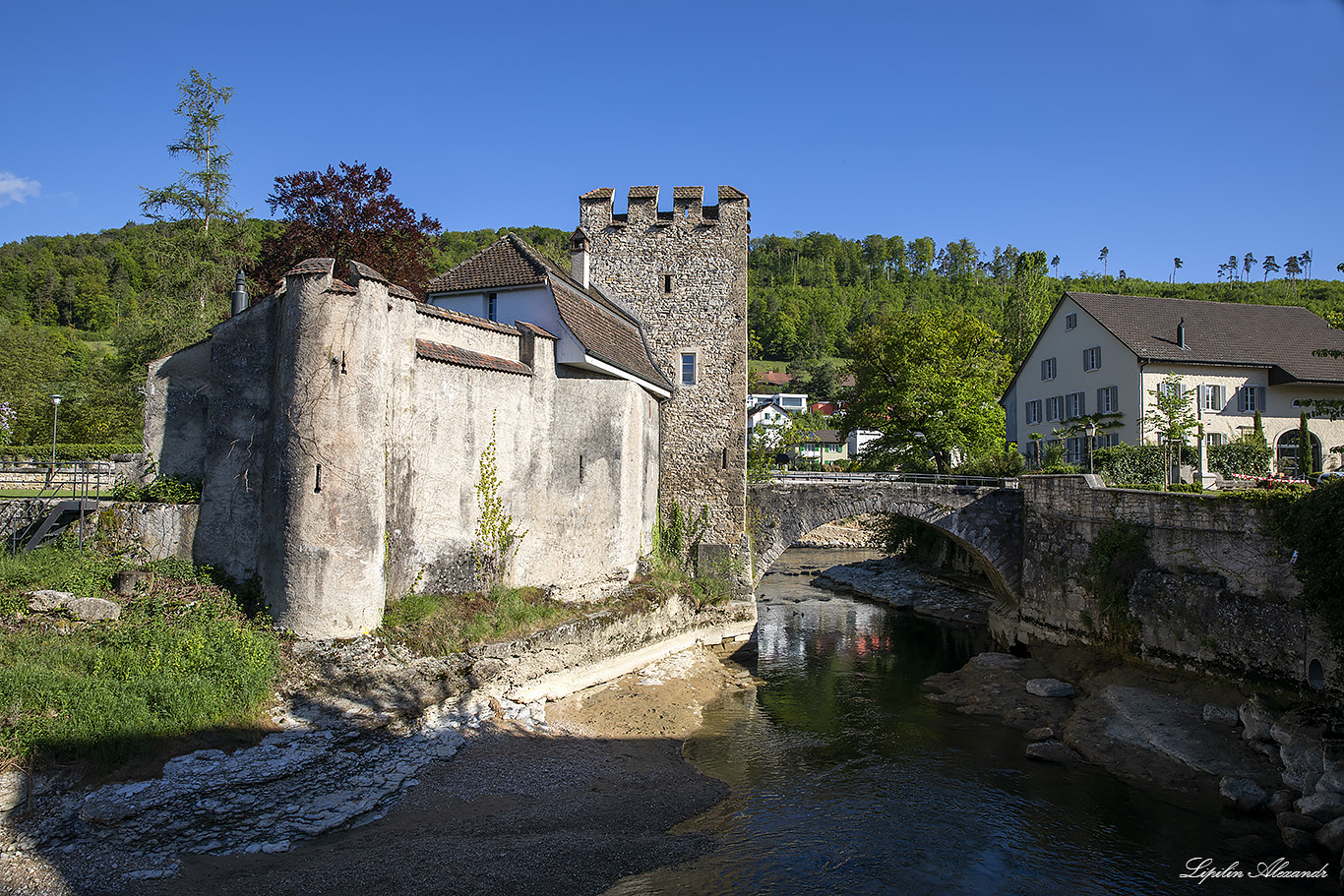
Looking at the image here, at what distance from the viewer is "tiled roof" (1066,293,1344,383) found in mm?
29922

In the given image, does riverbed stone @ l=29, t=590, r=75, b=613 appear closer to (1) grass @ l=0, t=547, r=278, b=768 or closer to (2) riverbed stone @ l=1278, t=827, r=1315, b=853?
(1) grass @ l=0, t=547, r=278, b=768

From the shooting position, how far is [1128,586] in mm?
19422

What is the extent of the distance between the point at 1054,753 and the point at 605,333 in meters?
15.0

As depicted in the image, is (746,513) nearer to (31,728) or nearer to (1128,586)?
(1128,586)

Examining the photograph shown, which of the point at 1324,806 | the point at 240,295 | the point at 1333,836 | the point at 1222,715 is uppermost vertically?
the point at 240,295

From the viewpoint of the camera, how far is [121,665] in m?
11.9

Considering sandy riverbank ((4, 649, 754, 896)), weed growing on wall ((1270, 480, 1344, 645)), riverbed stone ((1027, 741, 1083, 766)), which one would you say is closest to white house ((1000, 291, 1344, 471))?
weed growing on wall ((1270, 480, 1344, 645))

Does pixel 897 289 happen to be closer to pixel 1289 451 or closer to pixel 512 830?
pixel 1289 451

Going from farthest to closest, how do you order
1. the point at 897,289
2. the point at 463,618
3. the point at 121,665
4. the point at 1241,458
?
the point at 897,289 → the point at 1241,458 → the point at 463,618 → the point at 121,665

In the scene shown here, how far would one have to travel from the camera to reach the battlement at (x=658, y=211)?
24312 mm

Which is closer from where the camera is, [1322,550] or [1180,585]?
[1322,550]

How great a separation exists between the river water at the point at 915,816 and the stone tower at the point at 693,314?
719cm

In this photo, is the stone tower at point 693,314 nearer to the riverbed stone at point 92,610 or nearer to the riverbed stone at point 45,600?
the riverbed stone at point 92,610

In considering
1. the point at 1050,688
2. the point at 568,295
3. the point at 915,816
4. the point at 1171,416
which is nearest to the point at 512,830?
the point at 915,816
